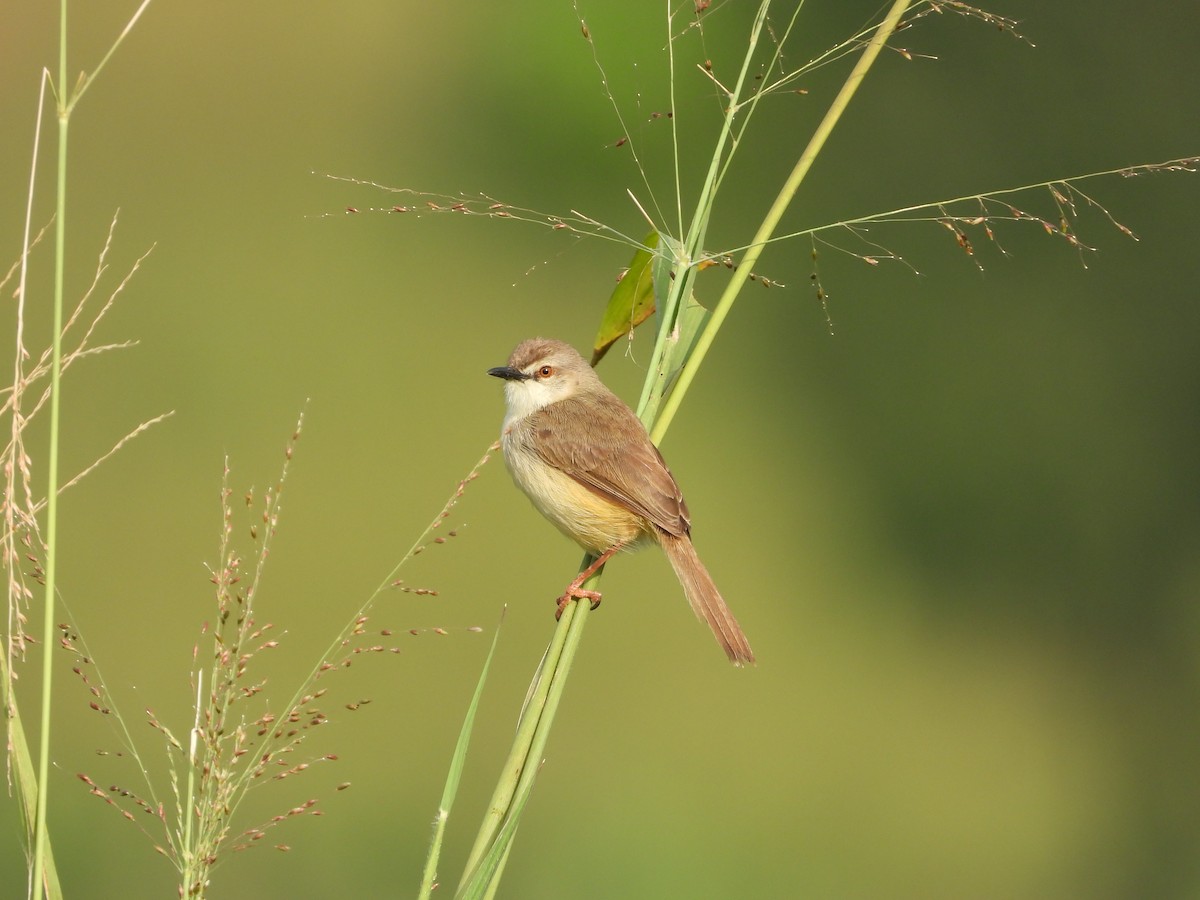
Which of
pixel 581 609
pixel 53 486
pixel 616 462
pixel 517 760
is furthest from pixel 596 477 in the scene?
pixel 53 486

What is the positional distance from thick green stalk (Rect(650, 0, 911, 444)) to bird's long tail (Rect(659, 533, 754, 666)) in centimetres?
71

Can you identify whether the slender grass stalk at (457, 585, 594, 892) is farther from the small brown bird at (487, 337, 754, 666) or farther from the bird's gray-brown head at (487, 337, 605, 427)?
the bird's gray-brown head at (487, 337, 605, 427)

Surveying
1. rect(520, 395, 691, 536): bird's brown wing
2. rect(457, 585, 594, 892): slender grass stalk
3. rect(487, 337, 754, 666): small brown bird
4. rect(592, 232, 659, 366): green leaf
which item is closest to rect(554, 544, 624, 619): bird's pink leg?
→ rect(487, 337, 754, 666): small brown bird

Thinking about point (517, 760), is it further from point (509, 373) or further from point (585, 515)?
point (509, 373)

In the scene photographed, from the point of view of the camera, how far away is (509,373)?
11.2 ft

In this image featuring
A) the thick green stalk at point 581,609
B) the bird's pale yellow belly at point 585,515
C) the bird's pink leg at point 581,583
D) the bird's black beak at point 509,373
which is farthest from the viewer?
the bird's black beak at point 509,373

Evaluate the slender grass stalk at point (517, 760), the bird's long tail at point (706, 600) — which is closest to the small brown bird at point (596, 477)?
the bird's long tail at point (706, 600)

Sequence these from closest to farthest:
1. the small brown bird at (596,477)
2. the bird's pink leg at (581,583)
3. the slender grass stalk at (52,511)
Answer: the slender grass stalk at (52,511) → the bird's pink leg at (581,583) → the small brown bird at (596,477)

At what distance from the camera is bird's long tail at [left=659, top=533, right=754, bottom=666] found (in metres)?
2.77

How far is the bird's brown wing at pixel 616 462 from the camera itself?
3023 millimetres

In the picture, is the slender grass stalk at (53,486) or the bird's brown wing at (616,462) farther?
the bird's brown wing at (616,462)

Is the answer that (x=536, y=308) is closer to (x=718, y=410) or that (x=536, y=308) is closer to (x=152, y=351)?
(x=718, y=410)

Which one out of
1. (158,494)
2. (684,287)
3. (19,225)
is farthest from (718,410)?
(684,287)

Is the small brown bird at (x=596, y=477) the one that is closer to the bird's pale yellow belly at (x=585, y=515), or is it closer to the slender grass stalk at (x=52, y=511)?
the bird's pale yellow belly at (x=585, y=515)
